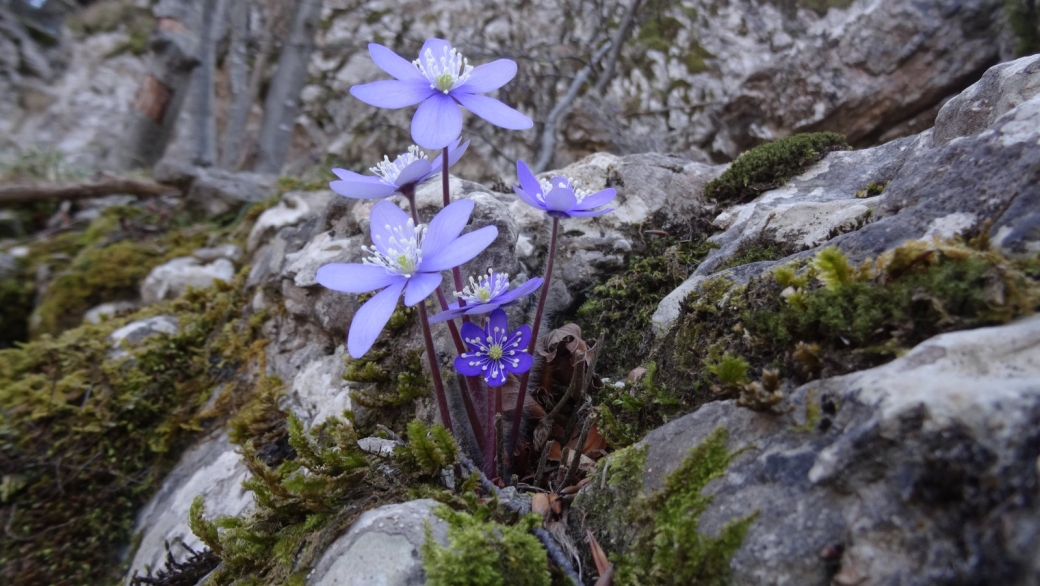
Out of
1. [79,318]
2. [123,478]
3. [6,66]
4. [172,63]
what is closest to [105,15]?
[6,66]

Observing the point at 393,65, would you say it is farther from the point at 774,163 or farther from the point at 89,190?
the point at 89,190

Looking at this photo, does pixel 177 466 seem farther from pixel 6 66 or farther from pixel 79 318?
pixel 6 66

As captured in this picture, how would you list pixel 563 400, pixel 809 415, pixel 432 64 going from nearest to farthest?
pixel 809 415 → pixel 432 64 → pixel 563 400

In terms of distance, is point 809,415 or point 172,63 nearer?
point 809,415

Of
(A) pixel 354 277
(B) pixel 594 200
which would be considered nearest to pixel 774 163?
(B) pixel 594 200

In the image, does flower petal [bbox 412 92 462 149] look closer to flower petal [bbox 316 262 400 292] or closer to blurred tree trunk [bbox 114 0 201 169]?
flower petal [bbox 316 262 400 292]

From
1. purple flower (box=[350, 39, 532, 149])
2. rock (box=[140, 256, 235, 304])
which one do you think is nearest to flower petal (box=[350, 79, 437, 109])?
purple flower (box=[350, 39, 532, 149])
